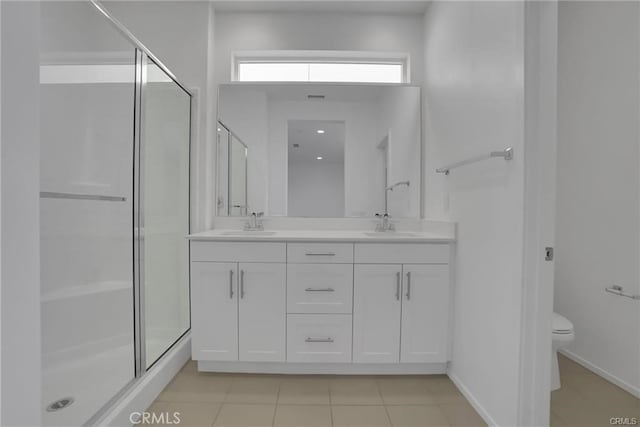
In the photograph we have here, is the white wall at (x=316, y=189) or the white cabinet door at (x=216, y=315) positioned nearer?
the white cabinet door at (x=216, y=315)

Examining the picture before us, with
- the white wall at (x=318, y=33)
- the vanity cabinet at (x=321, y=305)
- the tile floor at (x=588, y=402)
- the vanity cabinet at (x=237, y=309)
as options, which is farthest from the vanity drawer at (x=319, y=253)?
the white wall at (x=318, y=33)

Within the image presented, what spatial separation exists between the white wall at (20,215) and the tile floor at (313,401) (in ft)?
4.02

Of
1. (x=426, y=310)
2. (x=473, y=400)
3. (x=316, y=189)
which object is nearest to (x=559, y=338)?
(x=473, y=400)

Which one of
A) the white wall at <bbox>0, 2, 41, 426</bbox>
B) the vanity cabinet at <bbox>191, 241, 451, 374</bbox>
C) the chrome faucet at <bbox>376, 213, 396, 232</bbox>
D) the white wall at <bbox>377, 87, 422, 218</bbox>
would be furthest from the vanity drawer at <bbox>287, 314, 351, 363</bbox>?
the white wall at <bbox>0, 2, 41, 426</bbox>

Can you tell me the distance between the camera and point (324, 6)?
2336 mm

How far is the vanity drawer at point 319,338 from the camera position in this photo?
1.81 metres

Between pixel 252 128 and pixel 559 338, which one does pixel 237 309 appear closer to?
pixel 252 128

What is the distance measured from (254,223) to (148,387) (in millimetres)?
1201

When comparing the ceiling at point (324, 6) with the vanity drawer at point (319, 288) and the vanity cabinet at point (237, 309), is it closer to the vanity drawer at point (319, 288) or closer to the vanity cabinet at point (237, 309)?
the vanity cabinet at point (237, 309)

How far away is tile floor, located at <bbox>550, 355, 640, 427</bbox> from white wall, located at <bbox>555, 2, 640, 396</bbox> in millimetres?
96

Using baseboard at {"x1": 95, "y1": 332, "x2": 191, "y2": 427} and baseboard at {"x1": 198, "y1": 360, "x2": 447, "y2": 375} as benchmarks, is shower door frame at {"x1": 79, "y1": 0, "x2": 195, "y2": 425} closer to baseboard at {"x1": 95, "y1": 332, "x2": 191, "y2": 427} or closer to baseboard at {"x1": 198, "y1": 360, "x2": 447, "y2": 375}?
baseboard at {"x1": 95, "y1": 332, "x2": 191, "y2": 427}

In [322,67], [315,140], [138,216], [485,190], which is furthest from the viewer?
[322,67]

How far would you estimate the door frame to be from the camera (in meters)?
1.21

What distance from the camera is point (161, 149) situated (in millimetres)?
1874
